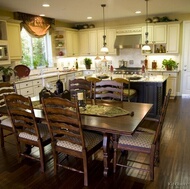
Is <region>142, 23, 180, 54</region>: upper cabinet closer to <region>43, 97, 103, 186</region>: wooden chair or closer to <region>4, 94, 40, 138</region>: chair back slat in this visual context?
<region>43, 97, 103, 186</region>: wooden chair

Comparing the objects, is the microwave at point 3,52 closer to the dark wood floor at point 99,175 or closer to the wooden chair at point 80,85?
the wooden chair at point 80,85

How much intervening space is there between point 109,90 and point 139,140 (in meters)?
1.17

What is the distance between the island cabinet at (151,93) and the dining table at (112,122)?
1739mm

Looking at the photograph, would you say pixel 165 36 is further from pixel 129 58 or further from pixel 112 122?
pixel 112 122

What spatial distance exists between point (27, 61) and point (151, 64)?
4063mm

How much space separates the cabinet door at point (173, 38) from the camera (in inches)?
258

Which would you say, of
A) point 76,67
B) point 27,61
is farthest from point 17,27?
point 76,67

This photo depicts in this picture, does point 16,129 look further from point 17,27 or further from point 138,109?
point 17,27

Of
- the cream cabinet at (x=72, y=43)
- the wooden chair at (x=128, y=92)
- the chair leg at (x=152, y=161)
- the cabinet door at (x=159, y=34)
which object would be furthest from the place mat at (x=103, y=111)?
the cream cabinet at (x=72, y=43)

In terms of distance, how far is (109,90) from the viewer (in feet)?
11.3

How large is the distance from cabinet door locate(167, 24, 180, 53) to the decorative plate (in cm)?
436

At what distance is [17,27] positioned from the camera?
542cm

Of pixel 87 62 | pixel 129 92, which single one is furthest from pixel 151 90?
pixel 87 62

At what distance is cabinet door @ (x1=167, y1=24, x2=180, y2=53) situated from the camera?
6.55 m
